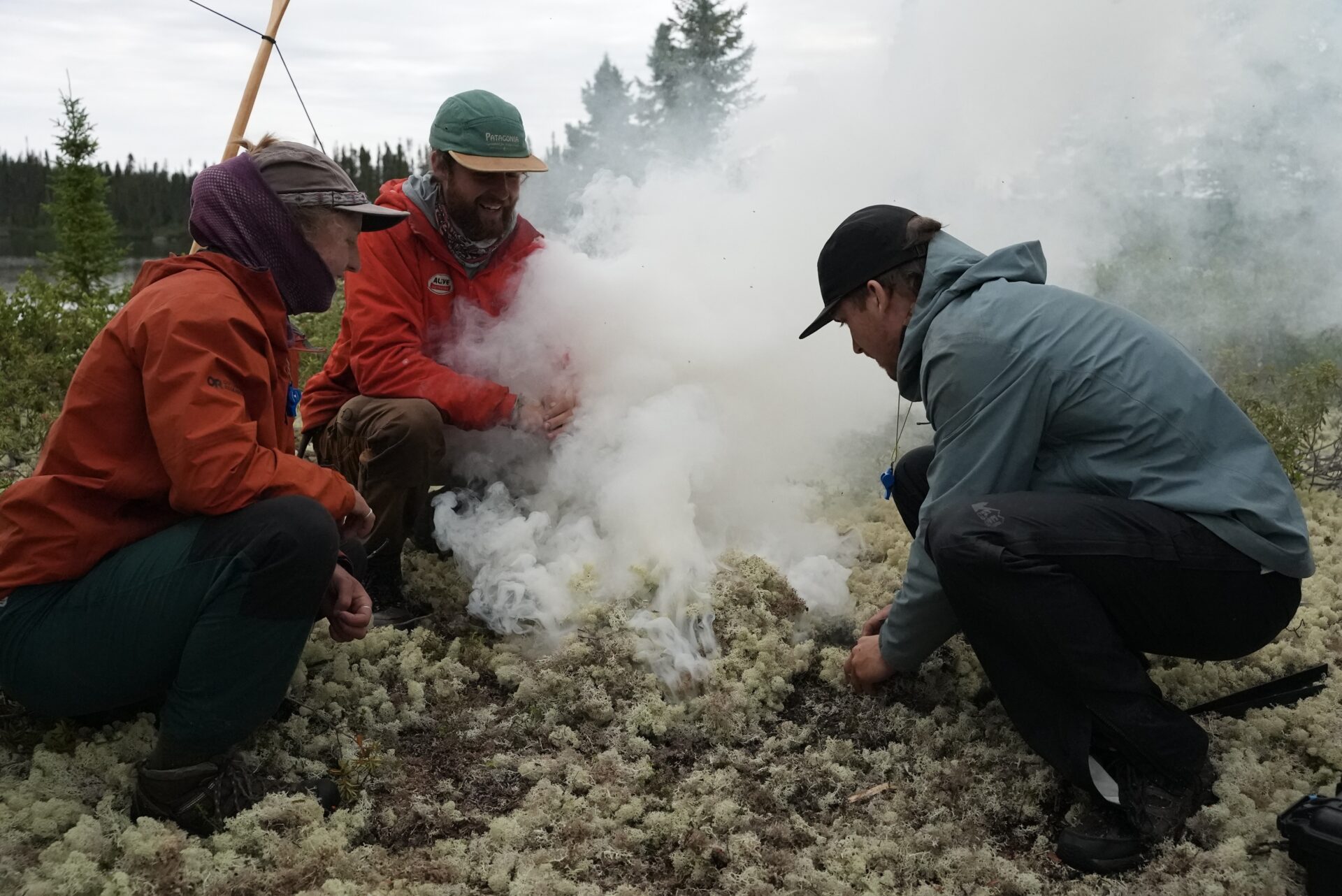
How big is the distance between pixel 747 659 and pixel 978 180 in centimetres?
433

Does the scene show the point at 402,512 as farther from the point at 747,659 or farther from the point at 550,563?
the point at 747,659

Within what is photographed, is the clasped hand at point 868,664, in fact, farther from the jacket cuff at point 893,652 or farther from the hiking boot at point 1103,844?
the hiking boot at point 1103,844

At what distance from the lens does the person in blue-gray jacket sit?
257 centimetres

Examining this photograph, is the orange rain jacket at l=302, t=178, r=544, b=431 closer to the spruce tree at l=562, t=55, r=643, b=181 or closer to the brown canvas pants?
the brown canvas pants

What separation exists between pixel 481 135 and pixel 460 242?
0.44m

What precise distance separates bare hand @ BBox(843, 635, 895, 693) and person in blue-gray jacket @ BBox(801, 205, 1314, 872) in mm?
417

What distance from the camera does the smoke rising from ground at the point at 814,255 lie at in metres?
4.02

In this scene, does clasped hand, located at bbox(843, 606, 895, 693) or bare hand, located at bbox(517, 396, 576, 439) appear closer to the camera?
clasped hand, located at bbox(843, 606, 895, 693)

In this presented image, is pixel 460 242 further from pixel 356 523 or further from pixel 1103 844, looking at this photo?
pixel 1103 844

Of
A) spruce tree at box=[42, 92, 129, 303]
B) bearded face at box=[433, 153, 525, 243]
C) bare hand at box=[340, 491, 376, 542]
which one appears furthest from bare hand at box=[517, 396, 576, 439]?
spruce tree at box=[42, 92, 129, 303]

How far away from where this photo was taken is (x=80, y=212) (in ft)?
64.6

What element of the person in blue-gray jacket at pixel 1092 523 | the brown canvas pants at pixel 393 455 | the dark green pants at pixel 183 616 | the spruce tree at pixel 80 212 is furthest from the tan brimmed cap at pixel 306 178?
the spruce tree at pixel 80 212

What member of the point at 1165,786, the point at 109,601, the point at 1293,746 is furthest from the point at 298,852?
the point at 1293,746

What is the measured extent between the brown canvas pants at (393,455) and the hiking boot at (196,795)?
1285mm
